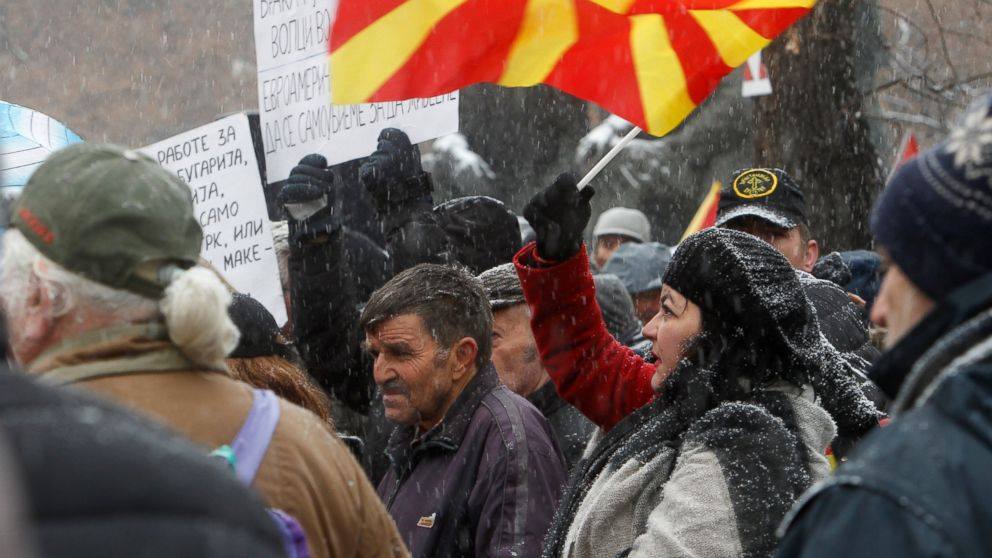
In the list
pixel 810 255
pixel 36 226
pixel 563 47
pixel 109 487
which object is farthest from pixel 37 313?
pixel 810 255

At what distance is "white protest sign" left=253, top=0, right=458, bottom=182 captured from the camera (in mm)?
4652

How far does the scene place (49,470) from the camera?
1.01 m

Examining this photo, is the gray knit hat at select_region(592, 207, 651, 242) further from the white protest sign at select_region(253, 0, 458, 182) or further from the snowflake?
the snowflake

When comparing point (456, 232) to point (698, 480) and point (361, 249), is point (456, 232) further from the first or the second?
point (698, 480)

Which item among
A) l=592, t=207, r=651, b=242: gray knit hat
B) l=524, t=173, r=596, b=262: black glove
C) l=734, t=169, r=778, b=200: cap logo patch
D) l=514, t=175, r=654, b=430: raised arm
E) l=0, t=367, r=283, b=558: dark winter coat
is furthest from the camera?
l=592, t=207, r=651, b=242: gray knit hat

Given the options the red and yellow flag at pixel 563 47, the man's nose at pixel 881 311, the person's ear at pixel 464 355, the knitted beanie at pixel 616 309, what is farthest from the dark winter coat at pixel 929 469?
the knitted beanie at pixel 616 309

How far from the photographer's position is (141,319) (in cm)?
209

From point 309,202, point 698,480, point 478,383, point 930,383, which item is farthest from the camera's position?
point 309,202

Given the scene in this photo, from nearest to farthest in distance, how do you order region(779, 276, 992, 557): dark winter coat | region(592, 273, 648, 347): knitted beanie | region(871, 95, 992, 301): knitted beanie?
region(779, 276, 992, 557): dark winter coat, region(871, 95, 992, 301): knitted beanie, region(592, 273, 648, 347): knitted beanie

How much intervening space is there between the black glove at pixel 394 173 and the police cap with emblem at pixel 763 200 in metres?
1.10

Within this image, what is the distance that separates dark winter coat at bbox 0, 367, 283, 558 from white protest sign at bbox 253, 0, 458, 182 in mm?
3442

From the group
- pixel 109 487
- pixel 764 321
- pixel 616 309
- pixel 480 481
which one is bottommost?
pixel 616 309

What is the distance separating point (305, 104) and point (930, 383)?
3.47 meters

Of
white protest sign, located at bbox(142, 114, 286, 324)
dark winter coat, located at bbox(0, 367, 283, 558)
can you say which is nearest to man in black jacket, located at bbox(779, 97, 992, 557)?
dark winter coat, located at bbox(0, 367, 283, 558)
